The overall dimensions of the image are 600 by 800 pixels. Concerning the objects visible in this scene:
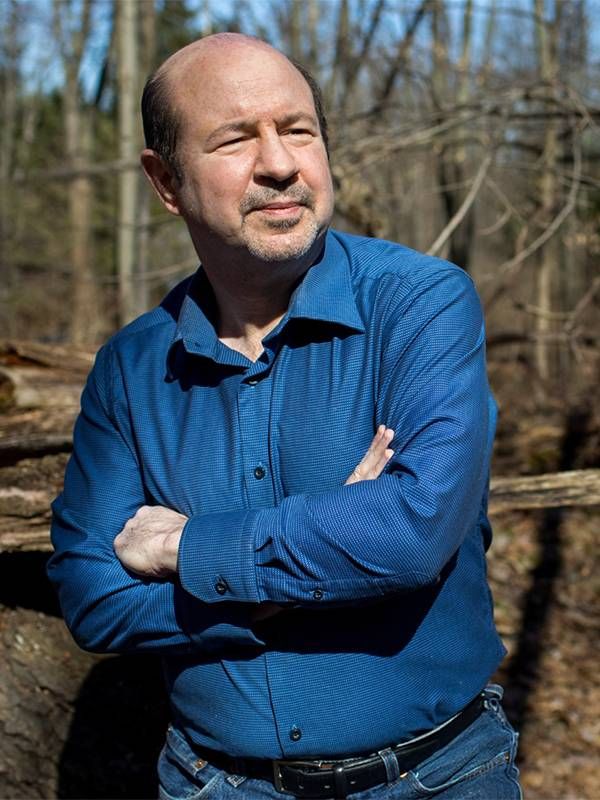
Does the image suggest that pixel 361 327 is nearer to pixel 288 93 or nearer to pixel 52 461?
pixel 288 93

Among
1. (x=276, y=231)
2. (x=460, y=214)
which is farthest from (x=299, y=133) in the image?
(x=460, y=214)

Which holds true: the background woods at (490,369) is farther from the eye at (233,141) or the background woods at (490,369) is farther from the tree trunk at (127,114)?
the eye at (233,141)

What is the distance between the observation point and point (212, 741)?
195cm

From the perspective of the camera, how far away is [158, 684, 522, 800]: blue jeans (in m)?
1.89

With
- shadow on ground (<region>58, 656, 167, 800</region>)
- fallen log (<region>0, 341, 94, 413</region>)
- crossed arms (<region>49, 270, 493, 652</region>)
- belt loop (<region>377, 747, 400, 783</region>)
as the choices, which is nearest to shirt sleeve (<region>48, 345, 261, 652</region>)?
crossed arms (<region>49, 270, 493, 652</region>)

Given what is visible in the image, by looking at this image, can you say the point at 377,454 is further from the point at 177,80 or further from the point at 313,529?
the point at 177,80

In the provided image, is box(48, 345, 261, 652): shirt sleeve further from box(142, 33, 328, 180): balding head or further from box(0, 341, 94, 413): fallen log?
box(0, 341, 94, 413): fallen log

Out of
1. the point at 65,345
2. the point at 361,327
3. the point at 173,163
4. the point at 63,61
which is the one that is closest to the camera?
the point at 361,327

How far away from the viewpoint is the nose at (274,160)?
191 centimetres

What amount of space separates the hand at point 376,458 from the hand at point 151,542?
382 mm

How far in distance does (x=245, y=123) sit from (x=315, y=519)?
834 mm

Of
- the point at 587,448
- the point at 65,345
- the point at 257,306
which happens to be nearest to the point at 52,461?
the point at 65,345

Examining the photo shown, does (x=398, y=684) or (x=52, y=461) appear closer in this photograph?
(x=398, y=684)

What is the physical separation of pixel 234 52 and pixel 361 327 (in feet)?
2.11
